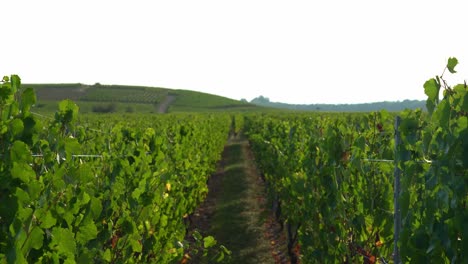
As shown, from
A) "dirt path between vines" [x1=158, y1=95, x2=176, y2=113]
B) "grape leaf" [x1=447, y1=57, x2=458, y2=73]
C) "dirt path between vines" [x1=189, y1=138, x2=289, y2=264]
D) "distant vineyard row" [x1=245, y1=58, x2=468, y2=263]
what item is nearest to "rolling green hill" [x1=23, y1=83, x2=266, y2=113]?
"dirt path between vines" [x1=158, y1=95, x2=176, y2=113]

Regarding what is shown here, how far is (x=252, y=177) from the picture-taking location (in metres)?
17.2

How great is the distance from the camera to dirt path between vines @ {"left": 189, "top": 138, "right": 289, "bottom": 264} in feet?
30.3

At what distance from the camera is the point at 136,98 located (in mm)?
105250

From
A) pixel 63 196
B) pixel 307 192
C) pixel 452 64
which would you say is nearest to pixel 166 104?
pixel 307 192

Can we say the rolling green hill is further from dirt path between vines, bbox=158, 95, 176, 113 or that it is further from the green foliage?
the green foliage

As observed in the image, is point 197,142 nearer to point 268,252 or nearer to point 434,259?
point 268,252

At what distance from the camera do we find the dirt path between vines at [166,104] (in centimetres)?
9538

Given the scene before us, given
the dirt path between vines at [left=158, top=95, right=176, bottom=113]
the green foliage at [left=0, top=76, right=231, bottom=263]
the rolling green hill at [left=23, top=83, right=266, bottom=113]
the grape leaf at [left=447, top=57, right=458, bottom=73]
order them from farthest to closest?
the dirt path between vines at [left=158, top=95, right=176, bottom=113]
the rolling green hill at [left=23, top=83, right=266, bottom=113]
the grape leaf at [left=447, top=57, right=458, bottom=73]
the green foliage at [left=0, top=76, right=231, bottom=263]

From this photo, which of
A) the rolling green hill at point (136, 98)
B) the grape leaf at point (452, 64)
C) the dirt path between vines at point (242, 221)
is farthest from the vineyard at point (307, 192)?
the rolling green hill at point (136, 98)

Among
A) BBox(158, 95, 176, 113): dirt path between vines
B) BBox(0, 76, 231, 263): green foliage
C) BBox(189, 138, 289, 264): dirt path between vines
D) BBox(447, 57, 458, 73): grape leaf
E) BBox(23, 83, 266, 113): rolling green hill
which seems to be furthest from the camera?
BBox(158, 95, 176, 113): dirt path between vines

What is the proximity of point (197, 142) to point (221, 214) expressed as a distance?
1780mm

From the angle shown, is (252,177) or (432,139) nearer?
(432,139)

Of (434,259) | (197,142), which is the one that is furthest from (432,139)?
(197,142)

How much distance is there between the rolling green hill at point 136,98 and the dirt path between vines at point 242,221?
74092 millimetres
